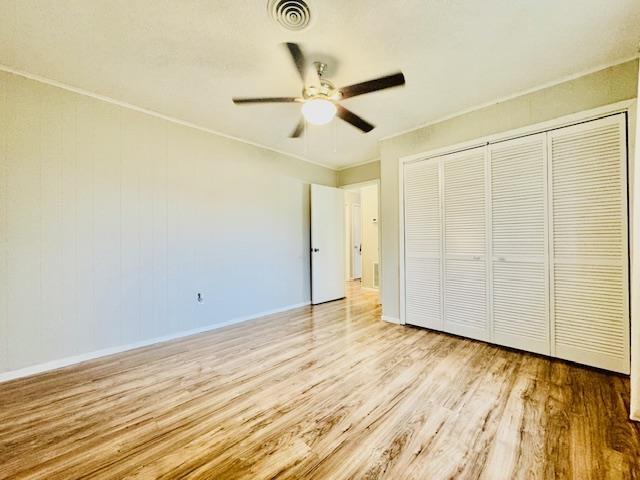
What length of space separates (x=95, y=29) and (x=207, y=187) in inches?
70.3

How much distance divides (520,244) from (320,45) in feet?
8.29

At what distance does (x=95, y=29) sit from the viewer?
1.80 meters

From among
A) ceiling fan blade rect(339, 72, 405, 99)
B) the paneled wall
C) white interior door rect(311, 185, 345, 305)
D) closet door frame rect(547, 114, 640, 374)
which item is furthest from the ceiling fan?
white interior door rect(311, 185, 345, 305)

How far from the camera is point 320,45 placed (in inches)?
76.8

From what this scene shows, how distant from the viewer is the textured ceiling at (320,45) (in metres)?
1.66

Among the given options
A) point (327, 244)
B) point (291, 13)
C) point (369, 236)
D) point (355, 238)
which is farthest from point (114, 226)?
Result: point (355, 238)

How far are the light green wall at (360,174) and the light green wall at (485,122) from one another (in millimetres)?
984

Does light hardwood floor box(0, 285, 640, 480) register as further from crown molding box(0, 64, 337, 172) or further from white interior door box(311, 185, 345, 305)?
crown molding box(0, 64, 337, 172)

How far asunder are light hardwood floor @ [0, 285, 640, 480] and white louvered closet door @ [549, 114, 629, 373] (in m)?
0.26

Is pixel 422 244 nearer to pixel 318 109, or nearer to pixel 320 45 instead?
pixel 318 109

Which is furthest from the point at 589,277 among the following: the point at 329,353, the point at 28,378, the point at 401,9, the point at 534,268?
the point at 28,378

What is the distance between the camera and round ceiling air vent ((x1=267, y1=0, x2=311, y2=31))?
159 cm

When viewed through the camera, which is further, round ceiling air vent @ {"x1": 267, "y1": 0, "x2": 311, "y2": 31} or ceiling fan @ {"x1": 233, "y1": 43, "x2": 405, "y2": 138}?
ceiling fan @ {"x1": 233, "y1": 43, "x2": 405, "y2": 138}

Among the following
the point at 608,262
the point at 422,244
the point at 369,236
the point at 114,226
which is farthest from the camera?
the point at 369,236
